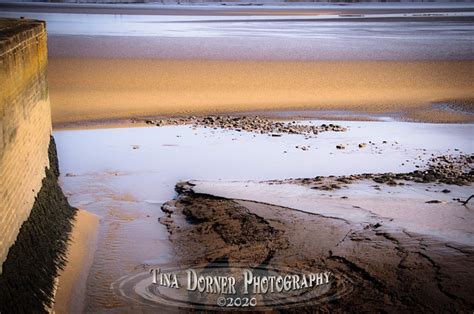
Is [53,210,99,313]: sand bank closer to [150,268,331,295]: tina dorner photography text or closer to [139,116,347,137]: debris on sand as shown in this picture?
[150,268,331,295]: tina dorner photography text

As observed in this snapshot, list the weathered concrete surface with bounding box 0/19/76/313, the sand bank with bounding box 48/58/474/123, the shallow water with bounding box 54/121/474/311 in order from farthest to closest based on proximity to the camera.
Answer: the sand bank with bounding box 48/58/474/123 → the shallow water with bounding box 54/121/474/311 → the weathered concrete surface with bounding box 0/19/76/313

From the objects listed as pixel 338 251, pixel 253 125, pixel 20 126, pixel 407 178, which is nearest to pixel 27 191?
pixel 20 126

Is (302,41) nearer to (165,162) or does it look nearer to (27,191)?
(165,162)

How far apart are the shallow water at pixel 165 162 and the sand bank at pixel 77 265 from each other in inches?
2.8

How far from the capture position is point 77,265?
5.34 meters

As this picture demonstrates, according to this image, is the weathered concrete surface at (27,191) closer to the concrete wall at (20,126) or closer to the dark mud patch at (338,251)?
the concrete wall at (20,126)

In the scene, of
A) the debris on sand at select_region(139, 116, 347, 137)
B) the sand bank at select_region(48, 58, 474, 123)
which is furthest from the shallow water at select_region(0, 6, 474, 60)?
the debris on sand at select_region(139, 116, 347, 137)

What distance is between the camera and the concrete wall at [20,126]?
4066 mm

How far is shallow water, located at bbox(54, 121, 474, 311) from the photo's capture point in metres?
5.72

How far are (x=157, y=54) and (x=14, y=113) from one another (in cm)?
1513

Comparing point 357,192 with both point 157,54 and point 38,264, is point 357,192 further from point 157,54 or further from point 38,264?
point 157,54

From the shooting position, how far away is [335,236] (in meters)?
5.56

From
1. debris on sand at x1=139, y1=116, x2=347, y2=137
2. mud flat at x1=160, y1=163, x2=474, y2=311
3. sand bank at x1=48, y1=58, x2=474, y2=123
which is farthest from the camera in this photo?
sand bank at x1=48, y1=58, x2=474, y2=123

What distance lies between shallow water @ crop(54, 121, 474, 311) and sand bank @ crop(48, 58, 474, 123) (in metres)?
1.79
